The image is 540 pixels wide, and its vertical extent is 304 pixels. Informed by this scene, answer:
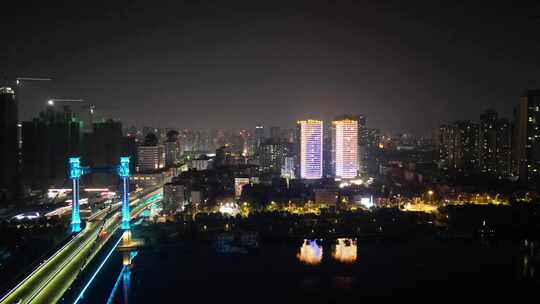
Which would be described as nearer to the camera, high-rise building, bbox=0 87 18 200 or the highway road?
the highway road

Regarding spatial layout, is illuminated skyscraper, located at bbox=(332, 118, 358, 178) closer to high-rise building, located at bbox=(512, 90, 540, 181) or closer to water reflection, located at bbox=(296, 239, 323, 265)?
high-rise building, located at bbox=(512, 90, 540, 181)

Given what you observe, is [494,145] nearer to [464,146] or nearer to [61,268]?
[464,146]

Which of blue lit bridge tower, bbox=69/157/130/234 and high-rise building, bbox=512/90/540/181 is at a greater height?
high-rise building, bbox=512/90/540/181

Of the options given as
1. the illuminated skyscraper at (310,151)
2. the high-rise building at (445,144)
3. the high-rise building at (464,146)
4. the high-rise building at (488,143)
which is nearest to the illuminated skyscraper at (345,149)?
the illuminated skyscraper at (310,151)

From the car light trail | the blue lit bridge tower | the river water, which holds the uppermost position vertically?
the blue lit bridge tower

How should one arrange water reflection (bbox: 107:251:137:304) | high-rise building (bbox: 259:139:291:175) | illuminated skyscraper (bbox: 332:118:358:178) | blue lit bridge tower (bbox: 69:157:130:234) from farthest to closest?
high-rise building (bbox: 259:139:291:175)
illuminated skyscraper (bbox: 332:118:358:178)
blue lit bridge tower (bbox: 69:157:130:234)
water reflection (bbox: 107:251:137:304)

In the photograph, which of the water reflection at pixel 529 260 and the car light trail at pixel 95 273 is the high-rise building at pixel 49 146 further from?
the water reflection at pixel 529 260

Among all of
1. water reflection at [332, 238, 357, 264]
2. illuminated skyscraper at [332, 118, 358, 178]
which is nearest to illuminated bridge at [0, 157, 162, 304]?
water reflection at [332, 238, 357, 264]

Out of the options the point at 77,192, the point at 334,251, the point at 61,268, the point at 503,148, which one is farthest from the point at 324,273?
the point at 503,148
